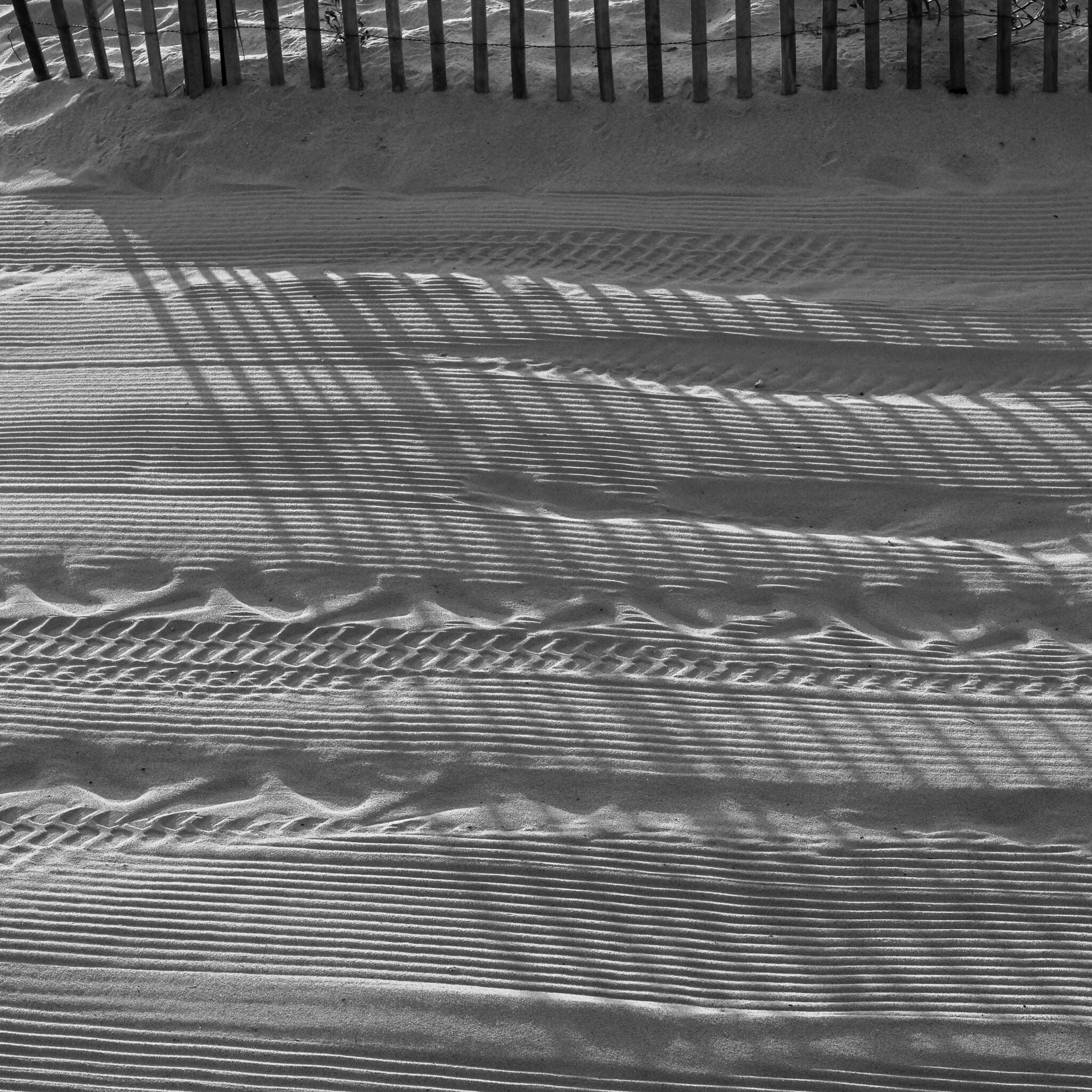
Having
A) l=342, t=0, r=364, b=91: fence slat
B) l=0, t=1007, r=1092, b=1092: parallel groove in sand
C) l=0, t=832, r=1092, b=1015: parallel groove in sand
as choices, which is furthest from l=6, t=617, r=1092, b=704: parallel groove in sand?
l=342, t=0, r=364, b=91: fence slat

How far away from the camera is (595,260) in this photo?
5164 millimetres

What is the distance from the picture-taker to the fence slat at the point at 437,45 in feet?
20.1

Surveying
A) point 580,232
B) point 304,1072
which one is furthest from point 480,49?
point 304,1072

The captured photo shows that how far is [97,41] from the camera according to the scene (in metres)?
6.50

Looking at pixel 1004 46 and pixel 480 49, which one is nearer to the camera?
pixel 1004 46

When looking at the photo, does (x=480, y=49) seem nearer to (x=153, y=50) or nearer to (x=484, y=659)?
(x=153, y=50)

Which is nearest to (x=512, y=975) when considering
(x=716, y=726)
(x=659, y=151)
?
(x=716, y=726)

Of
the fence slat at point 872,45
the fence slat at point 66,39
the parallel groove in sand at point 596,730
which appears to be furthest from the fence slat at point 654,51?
the parallel groove in sand at point 596,730

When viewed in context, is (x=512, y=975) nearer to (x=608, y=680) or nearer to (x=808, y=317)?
(x=608, y=680)

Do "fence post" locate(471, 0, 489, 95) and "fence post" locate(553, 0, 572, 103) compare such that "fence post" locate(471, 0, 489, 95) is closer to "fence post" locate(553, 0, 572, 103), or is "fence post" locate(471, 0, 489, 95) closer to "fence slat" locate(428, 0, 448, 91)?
"fence slat" locate(428, 0, 448, 91)

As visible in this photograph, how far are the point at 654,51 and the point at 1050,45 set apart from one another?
1835 mm

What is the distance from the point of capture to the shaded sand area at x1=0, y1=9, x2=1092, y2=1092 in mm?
2904

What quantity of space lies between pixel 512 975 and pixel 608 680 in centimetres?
92

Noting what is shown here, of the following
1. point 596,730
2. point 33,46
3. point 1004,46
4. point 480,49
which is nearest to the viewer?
point 596,730
